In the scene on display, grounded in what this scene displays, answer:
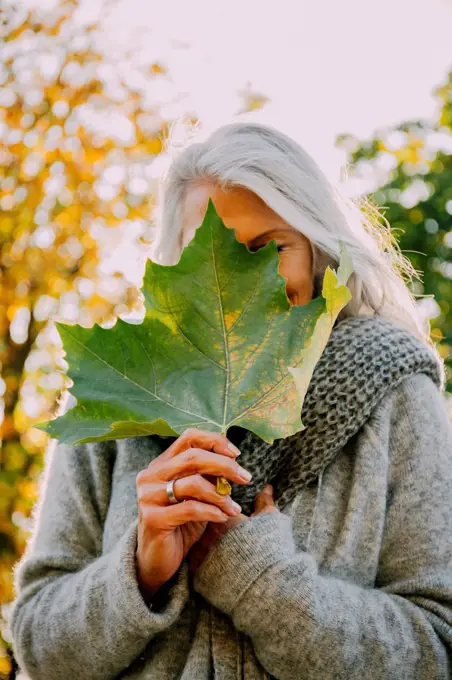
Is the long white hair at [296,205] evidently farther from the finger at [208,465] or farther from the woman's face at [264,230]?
the finger at [208,465]

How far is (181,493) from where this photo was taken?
1.12 meters

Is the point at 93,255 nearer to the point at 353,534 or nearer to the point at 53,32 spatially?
the point at 53,32

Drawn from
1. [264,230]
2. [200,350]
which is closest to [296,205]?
[264,230]

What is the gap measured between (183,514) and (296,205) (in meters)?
0.74

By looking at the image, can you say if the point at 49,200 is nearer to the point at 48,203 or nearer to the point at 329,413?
the point at 48,203

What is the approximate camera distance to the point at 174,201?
69.4 inches

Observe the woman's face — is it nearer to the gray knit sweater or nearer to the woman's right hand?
the gray knit sweater

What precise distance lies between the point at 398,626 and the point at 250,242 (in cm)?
75

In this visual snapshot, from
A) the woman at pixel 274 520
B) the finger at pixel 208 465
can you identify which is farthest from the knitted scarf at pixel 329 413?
the finger at pixel 208 465

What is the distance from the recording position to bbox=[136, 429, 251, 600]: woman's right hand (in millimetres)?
1085

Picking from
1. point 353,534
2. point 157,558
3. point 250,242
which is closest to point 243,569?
point 157,558

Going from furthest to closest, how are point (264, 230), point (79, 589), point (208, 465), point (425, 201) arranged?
point (425, 201), point (264, 230), point (79, 589), point (208, 465)

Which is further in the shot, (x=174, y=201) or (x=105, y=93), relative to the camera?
(x=105, y=93)

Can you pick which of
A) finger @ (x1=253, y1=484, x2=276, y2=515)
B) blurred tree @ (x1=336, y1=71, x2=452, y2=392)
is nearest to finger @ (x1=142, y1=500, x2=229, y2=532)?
finger @ (x1=253, y1=484, x2=276, y2=515)
